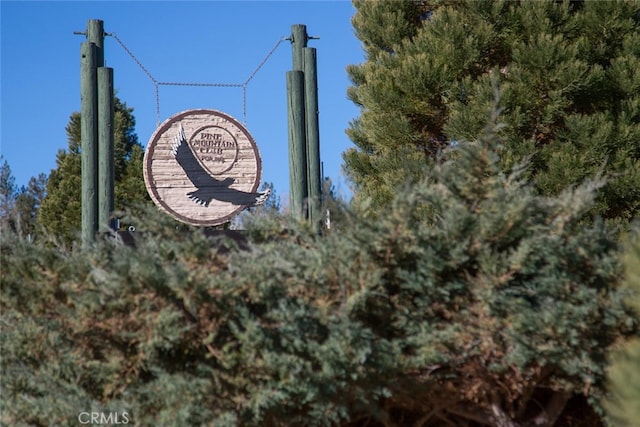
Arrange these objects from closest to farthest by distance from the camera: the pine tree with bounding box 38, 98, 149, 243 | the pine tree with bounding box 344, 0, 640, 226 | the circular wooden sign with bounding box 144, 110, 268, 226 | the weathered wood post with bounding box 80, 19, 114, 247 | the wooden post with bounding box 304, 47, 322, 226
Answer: the weathered wood post with bounding box 80, 19, 114, 247, the circular wooden sign with bounding box 144, 110, 268, 226, the wooden post with bounding box 304, 47, 322, 226, the pine tree with bounding box 344, 0, 640, 226, the pine tree with bounding box 38, 98, 149, 243

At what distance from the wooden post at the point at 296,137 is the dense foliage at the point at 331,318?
309 cm

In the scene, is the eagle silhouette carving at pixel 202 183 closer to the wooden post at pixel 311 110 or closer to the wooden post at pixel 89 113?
the wooden post at pixel 311 110

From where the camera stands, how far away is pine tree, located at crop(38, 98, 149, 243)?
24359 mm

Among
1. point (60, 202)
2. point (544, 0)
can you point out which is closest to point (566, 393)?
point (544, 0)

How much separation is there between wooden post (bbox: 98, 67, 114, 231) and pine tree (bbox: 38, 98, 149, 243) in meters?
16.8

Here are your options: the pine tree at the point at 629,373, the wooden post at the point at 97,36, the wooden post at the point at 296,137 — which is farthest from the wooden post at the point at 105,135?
the pine tree at the point at 629,373

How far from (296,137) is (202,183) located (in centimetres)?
86

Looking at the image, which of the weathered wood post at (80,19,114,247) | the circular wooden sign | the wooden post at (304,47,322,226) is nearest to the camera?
the weathered wood post at (80,19,114,247)

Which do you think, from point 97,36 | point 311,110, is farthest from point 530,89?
point 97,36

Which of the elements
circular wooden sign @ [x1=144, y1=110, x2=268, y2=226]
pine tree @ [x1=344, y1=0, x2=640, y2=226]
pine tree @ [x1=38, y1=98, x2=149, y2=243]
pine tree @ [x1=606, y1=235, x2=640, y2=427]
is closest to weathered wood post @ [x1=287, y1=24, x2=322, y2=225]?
circular wooden sign @ [x1=144, y1=110, x2=268, y2=226]

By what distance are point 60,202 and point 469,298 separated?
2403 centimetres

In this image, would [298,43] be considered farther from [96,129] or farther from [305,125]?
[96,129]

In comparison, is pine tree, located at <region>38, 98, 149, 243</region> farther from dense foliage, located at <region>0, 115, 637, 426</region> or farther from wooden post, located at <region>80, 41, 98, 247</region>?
dense foliage, located at <region>0, 115, 637, 426</region>

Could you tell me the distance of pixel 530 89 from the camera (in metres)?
10.1
